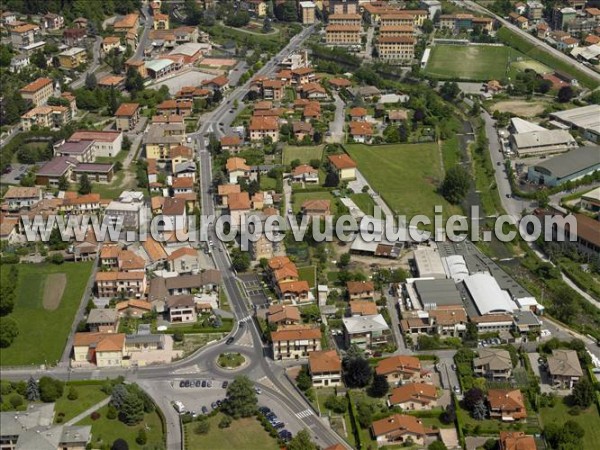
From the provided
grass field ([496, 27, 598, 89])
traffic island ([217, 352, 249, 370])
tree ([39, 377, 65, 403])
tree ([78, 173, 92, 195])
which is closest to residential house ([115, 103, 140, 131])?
tree ([78, 173, 92, 195])

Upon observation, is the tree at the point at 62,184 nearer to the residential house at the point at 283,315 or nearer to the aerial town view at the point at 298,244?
the aerial town view at the point at 298,244

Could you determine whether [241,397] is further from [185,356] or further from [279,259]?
[279,259]

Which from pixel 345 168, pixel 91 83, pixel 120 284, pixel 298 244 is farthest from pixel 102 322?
pixel 91 83

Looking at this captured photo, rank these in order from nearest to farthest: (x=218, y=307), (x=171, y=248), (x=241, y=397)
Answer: (x=241, y=397), (x=218, y=307), (x=171, y=248)

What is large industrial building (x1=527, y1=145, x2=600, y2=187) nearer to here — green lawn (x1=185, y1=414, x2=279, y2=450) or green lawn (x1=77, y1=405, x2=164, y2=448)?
green lawn (x1=185, y1=414, x2=279, y2=450)

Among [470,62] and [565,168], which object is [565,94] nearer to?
[470,62]

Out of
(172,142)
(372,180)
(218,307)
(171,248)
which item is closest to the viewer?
(218,307)

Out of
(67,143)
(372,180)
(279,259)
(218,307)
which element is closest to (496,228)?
(372,180)
